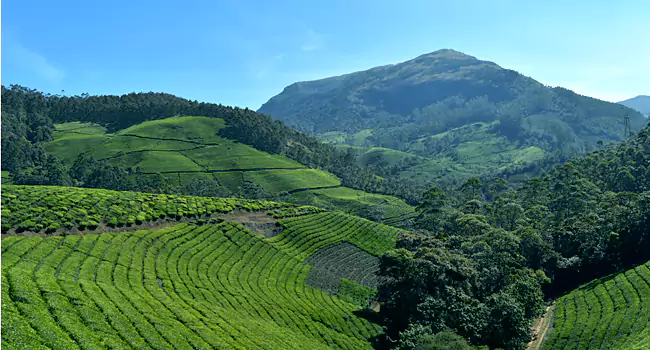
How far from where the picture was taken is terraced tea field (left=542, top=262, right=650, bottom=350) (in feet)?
163

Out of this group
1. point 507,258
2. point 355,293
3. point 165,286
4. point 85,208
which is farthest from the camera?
point 355,293

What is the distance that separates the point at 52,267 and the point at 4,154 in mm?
178140

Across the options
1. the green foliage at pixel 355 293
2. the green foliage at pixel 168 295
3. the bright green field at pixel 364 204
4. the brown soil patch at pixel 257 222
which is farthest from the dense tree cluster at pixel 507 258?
the bright green field at pixel 364 204

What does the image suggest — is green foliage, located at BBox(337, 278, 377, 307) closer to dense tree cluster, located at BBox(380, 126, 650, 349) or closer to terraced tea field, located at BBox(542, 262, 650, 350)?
dense tree cluster, located at BBox(380, 126, 650, 349)

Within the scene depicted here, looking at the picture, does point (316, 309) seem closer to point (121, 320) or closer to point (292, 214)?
point (121, 320)

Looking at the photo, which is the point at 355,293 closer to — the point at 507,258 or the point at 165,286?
the point at 507,258

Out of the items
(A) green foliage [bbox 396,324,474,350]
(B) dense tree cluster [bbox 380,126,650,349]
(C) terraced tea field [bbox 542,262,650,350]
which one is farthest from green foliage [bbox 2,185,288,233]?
(C) terraced tea field [bbox 542,262,650,350]

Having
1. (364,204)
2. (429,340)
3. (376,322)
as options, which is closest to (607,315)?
(429,340)

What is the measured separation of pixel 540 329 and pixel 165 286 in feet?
184

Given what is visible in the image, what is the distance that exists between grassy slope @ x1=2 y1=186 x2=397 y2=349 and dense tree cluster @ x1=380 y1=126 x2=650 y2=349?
1074 centimetres

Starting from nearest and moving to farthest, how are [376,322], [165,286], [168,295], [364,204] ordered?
[168,295]
[165,286]
[376,322]
[364,204]

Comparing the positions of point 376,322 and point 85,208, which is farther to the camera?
point 85,208

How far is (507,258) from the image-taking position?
70375 mm

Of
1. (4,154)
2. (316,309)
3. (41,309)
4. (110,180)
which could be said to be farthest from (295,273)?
(4,154)
